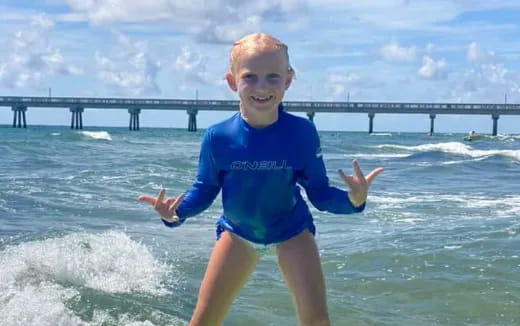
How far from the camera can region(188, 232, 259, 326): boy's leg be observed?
451 centimetres

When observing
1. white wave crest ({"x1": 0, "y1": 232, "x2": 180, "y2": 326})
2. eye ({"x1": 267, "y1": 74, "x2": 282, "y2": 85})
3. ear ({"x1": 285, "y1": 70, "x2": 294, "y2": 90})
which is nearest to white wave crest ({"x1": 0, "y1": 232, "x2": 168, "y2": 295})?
white wave crest ({"x1": 0, "y1": 232, "x2": 180, "y2": 326})

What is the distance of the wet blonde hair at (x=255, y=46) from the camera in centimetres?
441

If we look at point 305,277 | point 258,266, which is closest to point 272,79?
point 305,277

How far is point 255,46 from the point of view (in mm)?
4402

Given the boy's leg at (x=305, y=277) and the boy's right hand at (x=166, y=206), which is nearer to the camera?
the boy's leg at (x=305, y=277)

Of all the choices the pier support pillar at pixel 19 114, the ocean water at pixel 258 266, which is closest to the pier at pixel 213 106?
the pier support pillar at pixel 19 114

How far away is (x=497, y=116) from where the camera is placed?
99.9 meters

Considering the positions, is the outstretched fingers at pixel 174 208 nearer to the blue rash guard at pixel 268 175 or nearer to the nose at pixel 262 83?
the blue rash guard at pixel 268 175

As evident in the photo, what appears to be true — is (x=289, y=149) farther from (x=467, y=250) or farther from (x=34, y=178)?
(x=34, y=178)

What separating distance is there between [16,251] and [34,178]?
506 inches

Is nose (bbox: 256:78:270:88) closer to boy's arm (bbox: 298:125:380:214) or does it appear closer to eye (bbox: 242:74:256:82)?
eye (bbox: 242:74:256:82)

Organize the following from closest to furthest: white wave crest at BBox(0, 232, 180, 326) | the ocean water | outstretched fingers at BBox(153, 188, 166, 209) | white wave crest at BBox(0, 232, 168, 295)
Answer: outstretched fingers at BBox(153, 188, 166, 209)
white wave crest at BBox(0, 232, 180, 326)
the ocean water
white wave crest at BBox(0, 232, 168, 295)

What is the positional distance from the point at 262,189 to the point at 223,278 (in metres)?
0.53

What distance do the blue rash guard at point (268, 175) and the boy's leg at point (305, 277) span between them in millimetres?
71
